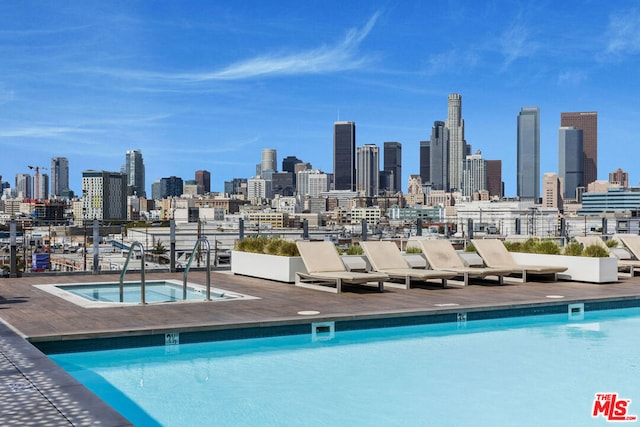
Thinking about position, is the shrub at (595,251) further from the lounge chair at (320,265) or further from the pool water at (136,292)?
the pool water at (136,292)

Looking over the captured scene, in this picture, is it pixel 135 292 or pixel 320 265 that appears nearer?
pixel 135 292

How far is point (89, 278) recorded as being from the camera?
1108cm

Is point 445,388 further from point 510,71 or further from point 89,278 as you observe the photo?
point 510,71

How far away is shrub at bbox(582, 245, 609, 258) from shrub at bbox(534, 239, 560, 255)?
0.50m

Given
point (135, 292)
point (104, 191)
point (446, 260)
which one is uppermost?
point (104, 191)

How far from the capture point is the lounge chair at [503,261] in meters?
10.7

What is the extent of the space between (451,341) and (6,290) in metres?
5.76

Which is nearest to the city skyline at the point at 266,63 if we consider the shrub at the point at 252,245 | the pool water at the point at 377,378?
the shrub at the point at 252,245

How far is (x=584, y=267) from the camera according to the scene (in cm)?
1077

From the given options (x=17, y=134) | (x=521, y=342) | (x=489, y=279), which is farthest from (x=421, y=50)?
(x=17, y=134)

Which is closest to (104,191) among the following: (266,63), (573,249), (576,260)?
(266,63)

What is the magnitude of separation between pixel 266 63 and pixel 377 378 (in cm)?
5394
